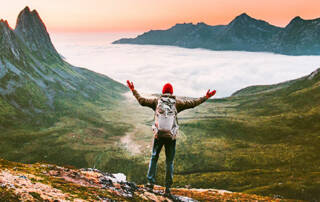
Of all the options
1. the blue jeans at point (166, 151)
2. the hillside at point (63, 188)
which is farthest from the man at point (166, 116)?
the hillside at point (63, 188)

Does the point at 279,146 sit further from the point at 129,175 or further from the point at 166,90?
the point at 166,90

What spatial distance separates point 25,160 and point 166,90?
16934 centimetres

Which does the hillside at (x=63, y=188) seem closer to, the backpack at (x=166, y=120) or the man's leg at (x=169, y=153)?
the man's leg at (x=169, y=153)

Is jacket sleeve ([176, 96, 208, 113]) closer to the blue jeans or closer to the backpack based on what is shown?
the backpack

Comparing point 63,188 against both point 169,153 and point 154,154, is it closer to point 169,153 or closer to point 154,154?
point 154,154

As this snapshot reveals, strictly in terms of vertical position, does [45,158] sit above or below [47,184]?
below

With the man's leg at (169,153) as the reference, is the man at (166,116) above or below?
above

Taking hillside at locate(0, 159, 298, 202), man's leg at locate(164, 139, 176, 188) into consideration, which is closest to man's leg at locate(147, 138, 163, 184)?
man's leg at locate(164, 139, 176, 188)

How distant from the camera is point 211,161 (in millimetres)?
164875

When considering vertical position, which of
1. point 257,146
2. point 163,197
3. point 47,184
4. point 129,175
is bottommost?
point 129,175

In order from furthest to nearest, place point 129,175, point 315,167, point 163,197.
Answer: point 129,175 → point 315,167 → point 163,197

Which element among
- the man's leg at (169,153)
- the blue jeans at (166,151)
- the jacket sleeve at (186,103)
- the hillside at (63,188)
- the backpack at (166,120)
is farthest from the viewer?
the jacket sleeve at (186,103)

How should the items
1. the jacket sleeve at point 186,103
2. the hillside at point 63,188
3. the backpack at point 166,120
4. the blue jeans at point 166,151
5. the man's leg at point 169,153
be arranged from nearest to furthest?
the hillside at point 63,188, the backpack at point 166,120, the blue jeans at point 166,151, the man's leg at point 169,153, the jacket sleeve at point 186,103

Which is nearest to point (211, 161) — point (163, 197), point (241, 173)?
point (241, 173)
